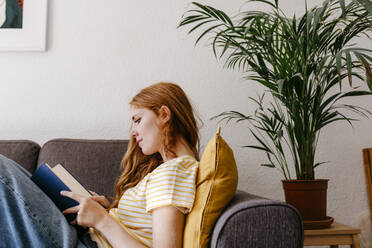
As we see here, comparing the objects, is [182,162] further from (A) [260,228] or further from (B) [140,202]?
(A) [260,228]

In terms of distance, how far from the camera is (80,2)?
1816 mm

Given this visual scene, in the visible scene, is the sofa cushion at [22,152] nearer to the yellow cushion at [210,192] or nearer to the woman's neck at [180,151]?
the woman's neck at [180,151]

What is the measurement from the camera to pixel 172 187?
88 cm

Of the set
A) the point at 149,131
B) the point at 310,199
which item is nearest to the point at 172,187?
the point at 149,131

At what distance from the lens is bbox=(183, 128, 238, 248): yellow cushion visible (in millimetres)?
821

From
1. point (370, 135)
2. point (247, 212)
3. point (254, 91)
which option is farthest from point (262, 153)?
point (247, 212)

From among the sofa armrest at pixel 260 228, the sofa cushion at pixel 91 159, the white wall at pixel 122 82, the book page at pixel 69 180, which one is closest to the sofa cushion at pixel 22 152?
the sofa cushion at pixel 91 159

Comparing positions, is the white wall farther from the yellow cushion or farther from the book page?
the yellow cushion

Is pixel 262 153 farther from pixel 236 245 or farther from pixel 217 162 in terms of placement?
pixel 236 245

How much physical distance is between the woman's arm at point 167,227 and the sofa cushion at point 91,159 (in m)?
0.54

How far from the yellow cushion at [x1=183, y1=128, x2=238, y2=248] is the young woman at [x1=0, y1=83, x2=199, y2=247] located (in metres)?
0.03

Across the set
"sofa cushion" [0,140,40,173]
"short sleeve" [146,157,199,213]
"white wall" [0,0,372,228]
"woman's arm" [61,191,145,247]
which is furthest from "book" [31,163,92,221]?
"white wall" [0,0,372,228]

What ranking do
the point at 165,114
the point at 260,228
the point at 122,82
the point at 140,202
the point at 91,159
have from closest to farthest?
the point at 260,228
the point at 140,202
the point at 165,114
the point at 91,159
the point at 122,82

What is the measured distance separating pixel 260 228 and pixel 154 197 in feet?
0.90
